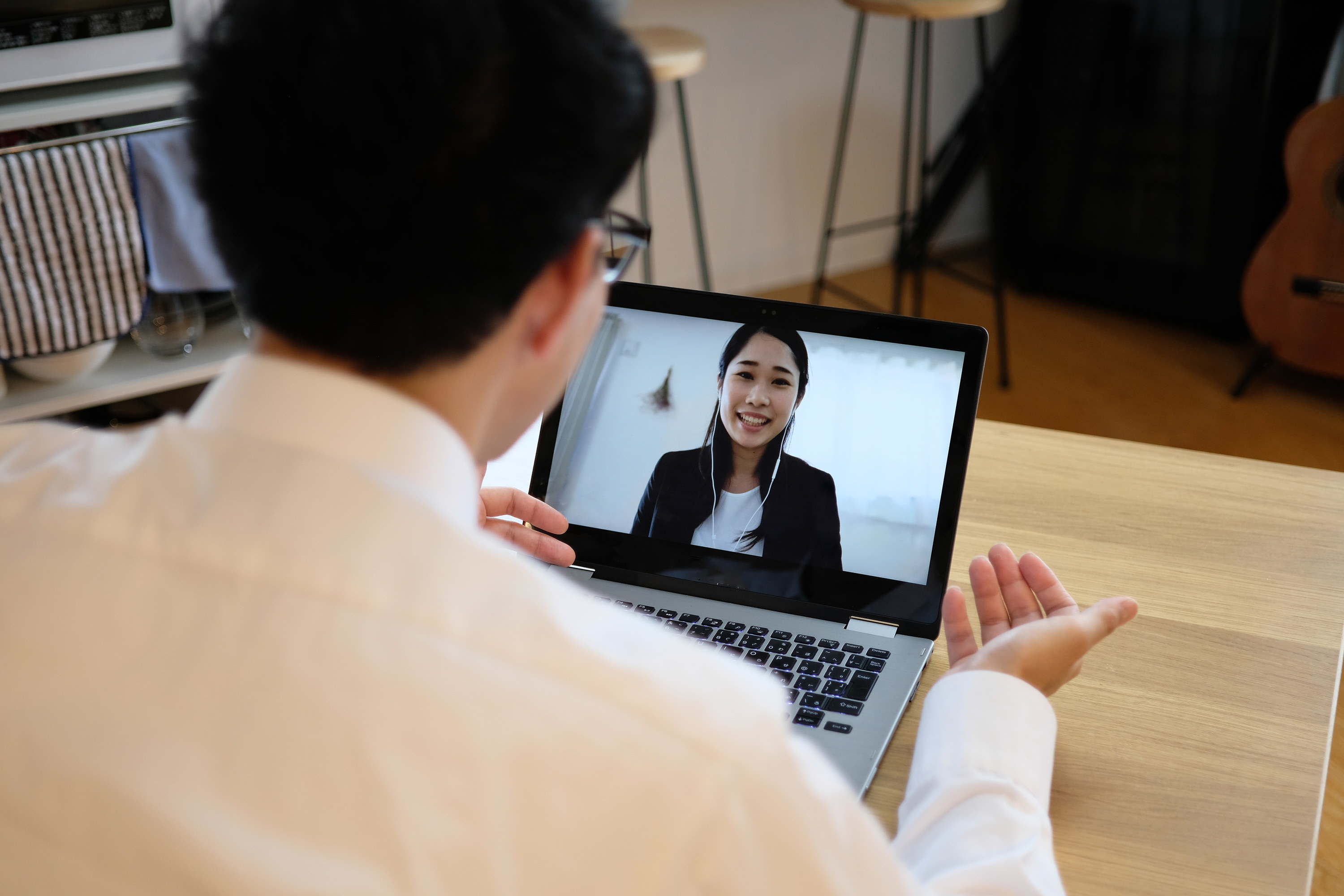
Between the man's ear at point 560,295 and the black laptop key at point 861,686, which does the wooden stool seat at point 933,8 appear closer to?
the black laptop key at point 861,686

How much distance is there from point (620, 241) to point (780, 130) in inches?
102

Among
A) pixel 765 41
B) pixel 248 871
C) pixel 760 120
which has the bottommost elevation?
pixel 760 120

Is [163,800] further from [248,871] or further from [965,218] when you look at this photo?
[965,218]

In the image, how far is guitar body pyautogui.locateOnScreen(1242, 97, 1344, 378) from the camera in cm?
247

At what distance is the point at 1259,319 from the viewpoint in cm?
268

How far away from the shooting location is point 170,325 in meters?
2.01

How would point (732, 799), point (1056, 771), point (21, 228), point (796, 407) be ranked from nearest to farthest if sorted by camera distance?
point (732, 799), point (1056, 771), point (796, 407), point (21, 228)

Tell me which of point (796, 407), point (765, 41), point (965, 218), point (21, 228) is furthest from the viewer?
point (965, 218)

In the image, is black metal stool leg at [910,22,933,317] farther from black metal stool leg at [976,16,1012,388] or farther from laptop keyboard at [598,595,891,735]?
laptop keyboard at [598,595,891,735]

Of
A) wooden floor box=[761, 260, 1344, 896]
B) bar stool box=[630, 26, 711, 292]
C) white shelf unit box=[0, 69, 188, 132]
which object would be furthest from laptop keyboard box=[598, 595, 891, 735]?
wooden floor box=[761, 260, 1344, 896]

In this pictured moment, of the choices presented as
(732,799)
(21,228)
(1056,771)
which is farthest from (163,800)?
(21,228)

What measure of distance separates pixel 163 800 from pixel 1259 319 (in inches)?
109

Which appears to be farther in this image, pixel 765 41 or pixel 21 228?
pixel 765 41

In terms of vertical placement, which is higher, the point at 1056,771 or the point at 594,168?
the point at 594,168
